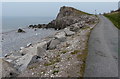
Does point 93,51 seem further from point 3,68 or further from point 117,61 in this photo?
point 3,68

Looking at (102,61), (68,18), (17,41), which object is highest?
(68,18)

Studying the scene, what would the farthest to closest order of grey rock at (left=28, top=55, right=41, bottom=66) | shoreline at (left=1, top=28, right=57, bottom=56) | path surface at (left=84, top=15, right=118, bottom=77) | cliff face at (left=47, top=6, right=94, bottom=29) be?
1. cliff face at (left=47, top=6, right=94, bottom=29)
2. shoreline at (left=1, top=28, right=57, bottom=56)
3. grey rock at (left=28, top=55, right=41, bottom=66)
4. path surface at (left=84, top=15, right=118, bottom=77)

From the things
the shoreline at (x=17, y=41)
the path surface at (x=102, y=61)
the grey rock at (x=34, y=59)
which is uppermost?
the path surface at (x=102, y=61)

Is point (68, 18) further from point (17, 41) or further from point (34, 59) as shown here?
point (34, 59)

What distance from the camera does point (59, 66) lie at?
520 inches

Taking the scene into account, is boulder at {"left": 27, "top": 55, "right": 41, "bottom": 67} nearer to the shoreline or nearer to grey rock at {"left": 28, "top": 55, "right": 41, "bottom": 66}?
grey rock at {"left": 28, "top": 55, "right": 41, "bottom": 66}

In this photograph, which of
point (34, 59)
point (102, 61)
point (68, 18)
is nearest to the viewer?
point (102, 61)

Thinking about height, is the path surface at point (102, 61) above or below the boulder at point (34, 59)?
above

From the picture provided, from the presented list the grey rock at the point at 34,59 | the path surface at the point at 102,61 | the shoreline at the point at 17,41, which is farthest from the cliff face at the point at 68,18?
the grey rock at the point at 34,59

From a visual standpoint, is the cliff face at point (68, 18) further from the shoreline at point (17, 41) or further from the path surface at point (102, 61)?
the path surface at point (102, 61)

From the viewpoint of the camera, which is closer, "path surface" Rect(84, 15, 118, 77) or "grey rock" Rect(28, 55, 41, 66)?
"path surface" Rect(84, 15, 118, 77)

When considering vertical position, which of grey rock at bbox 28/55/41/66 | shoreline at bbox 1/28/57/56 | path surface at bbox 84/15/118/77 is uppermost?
path surface at bbox 84/15/118/77

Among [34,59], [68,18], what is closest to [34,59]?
[34,59]

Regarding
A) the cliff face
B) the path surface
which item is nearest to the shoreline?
the path surface
